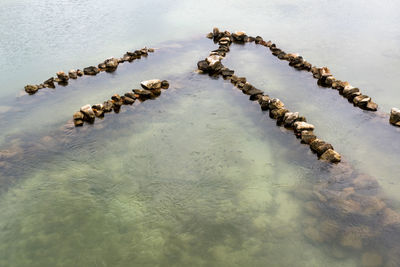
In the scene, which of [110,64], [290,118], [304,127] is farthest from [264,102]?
[110,64]

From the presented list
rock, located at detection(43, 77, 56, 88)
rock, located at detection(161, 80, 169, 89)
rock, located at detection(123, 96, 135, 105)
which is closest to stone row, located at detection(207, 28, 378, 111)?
rock, located at detection(161, 80, 169, 89)

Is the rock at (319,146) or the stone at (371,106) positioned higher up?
the stone at (371,106)

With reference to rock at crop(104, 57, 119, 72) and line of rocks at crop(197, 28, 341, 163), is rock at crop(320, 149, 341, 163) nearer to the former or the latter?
line of rocks at crop(197, 28, 341, 163)

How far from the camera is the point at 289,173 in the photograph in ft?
44.1

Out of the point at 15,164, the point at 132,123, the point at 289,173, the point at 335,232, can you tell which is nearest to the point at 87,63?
the point at 132,123

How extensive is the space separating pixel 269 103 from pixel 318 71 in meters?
5.74

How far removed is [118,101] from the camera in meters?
18.6

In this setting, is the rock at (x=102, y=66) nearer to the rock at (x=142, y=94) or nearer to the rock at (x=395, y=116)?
the rock at (x=142, y=94)

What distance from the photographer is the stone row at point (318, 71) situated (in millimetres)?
17594

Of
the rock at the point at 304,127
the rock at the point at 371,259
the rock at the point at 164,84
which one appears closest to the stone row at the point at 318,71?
the rock at the point at 304,127

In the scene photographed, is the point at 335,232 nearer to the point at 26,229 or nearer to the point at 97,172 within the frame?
the point at 97,172

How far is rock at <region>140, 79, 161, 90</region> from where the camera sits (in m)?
19.7

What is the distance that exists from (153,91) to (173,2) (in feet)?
68.5

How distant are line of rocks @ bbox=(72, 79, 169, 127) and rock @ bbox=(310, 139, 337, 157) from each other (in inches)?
399
